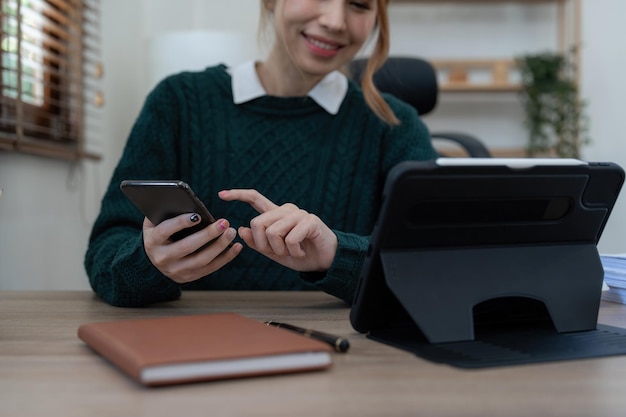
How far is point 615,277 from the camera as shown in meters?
1.04

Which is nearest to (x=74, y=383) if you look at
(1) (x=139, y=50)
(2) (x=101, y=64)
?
(2) (x=101, y=64)

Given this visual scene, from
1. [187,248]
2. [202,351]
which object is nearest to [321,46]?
[187,248]

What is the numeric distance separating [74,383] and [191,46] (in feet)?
6.94

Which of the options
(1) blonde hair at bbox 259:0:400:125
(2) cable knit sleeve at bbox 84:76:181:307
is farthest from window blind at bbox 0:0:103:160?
(1) blonde hair at bbox 259:0:400:125

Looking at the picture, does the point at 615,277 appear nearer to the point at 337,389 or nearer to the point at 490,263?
the point at 490,263

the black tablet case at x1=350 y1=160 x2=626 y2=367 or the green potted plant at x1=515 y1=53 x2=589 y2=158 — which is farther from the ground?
the black tablet case at x1=350 y1=160 x2=626 y2=367

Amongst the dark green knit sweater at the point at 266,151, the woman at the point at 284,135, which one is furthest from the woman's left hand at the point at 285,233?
the dark green knit sweater at the point at 266,151

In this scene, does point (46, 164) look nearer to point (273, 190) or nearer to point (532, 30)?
point (273, 190)

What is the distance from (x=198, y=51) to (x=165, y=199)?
1.80 m

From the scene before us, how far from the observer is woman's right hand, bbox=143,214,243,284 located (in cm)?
89

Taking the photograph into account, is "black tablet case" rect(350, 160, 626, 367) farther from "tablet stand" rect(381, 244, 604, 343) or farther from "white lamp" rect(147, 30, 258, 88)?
"white lamp" rect(147, 30, 258, 88)

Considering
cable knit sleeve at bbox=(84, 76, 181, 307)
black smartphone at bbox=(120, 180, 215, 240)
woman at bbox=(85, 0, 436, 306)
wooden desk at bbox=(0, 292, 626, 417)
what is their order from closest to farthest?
wooden desk at bbox=(0, 292, 626, 417) → black smartphone at bbox=(120, 180, 215, 240) → cable knit sleeve at bbox=(84, 76, 181, 307) → woman at bbox=(85, 0, 436, 306)

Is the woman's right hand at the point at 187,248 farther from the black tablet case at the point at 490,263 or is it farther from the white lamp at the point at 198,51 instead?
the white lamp at the point at 198,51

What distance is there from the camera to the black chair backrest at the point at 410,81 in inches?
82.0
